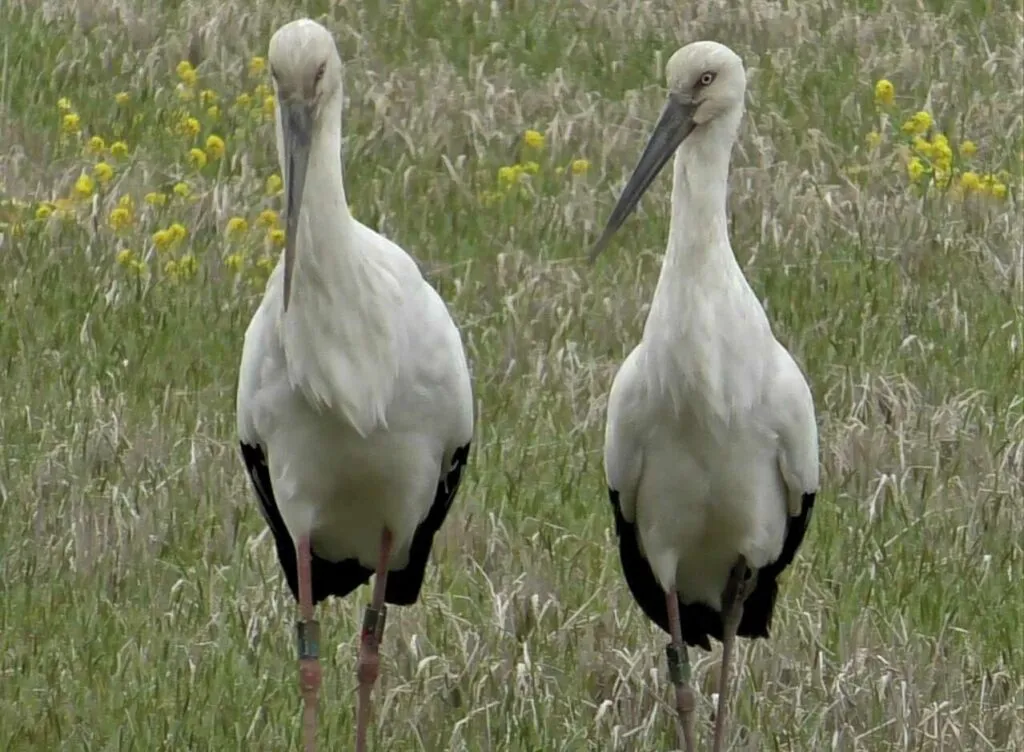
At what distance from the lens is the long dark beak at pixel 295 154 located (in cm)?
492

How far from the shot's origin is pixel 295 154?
4.93m

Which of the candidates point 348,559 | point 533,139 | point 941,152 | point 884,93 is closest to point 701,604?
point 348,559

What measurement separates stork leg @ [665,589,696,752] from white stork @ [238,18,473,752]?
0.60 m

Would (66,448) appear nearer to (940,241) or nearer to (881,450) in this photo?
(881,450)

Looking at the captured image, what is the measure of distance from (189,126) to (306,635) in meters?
4.21

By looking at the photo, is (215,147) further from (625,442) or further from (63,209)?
(625,442)

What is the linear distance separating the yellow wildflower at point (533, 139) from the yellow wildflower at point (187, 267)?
1686mm

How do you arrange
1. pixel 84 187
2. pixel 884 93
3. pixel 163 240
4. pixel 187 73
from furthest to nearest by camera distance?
pixel 187 73 → pixel 884 93 → pixel 84 187 → pixel 163 240

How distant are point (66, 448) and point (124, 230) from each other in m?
1.97

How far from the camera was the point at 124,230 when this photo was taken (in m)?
Answer: 8.63

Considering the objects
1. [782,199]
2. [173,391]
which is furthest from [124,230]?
[782,199]

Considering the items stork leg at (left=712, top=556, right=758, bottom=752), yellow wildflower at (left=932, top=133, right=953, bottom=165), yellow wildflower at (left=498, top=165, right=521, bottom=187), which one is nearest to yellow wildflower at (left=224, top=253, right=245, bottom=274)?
yellow wildflower at (left=498, top=165, right=521, bottom=187)

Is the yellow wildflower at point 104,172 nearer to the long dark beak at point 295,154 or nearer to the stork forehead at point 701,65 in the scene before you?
the stork forehead at point 701,65

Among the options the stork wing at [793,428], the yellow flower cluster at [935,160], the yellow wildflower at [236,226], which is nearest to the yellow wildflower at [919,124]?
the yellow flower cluster at [935,160]
